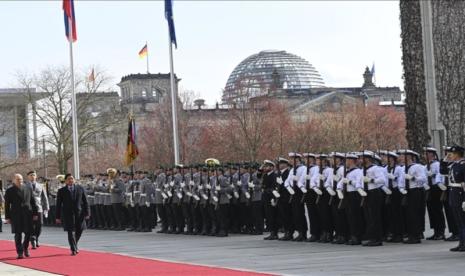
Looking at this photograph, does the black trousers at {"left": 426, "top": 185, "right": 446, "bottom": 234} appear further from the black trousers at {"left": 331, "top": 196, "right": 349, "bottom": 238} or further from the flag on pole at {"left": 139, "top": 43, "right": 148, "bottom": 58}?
the flag on pole at {"left": 139, "top": 43, "right": 148, "bottom": 58}

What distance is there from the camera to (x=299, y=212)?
21.0 metres

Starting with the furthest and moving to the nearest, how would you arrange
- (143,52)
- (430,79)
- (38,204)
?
(143,52), (430,79), (38,204)

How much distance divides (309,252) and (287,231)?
358cm

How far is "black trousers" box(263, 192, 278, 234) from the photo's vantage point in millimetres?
22203

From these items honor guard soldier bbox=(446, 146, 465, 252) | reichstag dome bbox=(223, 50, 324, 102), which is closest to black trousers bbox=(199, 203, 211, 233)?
honor guard soldier bbox=(446, 146, 465, 252)

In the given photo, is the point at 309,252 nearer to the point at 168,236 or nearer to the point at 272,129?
the point at 168,236

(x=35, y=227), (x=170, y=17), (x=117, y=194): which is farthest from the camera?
(x=170, y=17)

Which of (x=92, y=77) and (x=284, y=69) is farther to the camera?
(x=284, y=69)

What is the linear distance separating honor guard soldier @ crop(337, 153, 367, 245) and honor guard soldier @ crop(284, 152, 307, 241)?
4.51ft

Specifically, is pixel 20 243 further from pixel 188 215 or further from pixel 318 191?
pixel 188 215

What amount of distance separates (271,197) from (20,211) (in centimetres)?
585

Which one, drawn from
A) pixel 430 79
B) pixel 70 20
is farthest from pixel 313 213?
pixel 70 20

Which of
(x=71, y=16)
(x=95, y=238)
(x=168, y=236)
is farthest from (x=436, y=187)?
(x=71, y=16)

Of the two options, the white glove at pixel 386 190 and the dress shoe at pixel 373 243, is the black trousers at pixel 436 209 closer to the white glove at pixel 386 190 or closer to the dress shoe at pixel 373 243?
the white glove at pixel 386 190
